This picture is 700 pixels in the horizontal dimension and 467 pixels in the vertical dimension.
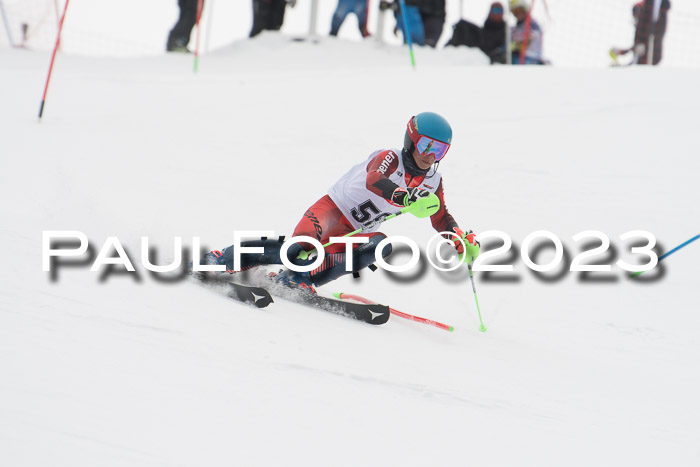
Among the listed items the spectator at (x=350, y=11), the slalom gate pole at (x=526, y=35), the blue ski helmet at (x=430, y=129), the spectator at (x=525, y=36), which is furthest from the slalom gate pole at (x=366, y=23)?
the blue ski helmet at (x=430, y=129)

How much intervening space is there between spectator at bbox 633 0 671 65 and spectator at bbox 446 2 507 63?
2051mm

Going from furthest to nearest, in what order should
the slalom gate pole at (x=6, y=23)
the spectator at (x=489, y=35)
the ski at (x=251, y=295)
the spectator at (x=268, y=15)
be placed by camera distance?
the slalom gate pole at (x=6, y=23) → the spectator at (x=268, y=15) → the spectator at (x=489, y=35) → the ski at (x=251, y=295)

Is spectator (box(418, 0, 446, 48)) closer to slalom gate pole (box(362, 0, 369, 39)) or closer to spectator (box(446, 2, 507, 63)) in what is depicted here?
spectator (box(446, 2, 507, 63))

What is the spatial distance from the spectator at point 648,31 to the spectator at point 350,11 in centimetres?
424

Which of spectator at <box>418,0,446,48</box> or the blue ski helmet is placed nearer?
the blue ski helmet

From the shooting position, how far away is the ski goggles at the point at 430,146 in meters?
3.65

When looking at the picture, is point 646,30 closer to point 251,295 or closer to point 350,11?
point 350,11

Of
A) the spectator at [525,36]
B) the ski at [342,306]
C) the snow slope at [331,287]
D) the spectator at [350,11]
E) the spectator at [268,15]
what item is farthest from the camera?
the spectator at [268,15]

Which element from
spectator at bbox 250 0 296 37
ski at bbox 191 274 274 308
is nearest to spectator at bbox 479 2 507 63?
spectator at bbox 250 0 296 37

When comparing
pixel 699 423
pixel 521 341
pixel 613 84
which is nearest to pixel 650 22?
pixel 613 84

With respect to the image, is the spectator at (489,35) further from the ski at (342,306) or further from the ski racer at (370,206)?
the ski at (342,306)

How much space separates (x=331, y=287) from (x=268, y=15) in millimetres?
7141

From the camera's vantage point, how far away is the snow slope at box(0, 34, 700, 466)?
223cm

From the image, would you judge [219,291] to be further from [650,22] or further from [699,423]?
[650,22]
